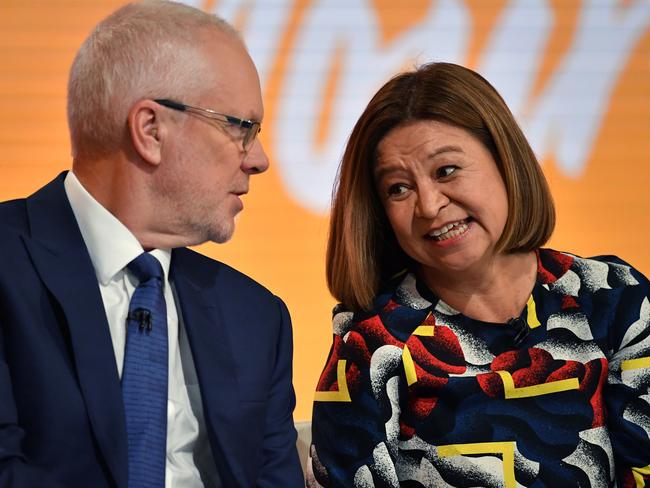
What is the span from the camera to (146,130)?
171cm

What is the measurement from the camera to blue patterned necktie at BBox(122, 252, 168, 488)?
1608mm

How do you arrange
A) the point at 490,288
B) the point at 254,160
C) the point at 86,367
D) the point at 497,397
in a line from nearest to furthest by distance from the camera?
the point at 86,367
the point at 254,160
the point at 497,397
the point at 490,288

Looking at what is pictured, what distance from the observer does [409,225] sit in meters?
2.01

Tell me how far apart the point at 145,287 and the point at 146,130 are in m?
0.27

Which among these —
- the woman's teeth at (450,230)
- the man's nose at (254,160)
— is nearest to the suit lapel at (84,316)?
the man's nose at (254,160)

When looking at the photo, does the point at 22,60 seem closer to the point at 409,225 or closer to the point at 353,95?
the point at 353,95

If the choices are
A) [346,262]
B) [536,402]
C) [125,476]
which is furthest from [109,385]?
[536,402]

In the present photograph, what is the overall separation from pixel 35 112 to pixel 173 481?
1911mm

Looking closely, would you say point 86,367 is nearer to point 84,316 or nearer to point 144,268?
point 84,316

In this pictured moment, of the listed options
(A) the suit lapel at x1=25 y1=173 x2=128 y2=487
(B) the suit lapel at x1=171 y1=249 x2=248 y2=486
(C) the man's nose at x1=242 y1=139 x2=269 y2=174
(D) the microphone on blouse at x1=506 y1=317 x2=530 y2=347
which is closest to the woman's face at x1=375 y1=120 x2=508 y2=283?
(D) the microphone on blouse at x1=506 y1=317 x2=530 y2=347

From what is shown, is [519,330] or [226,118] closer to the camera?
[226,118]

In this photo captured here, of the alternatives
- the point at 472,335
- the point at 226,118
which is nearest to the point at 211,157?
the point at 226,118

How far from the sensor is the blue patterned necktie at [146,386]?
5.28ft

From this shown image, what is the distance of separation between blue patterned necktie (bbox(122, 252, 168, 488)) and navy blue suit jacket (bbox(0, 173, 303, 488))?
4 centimetres
